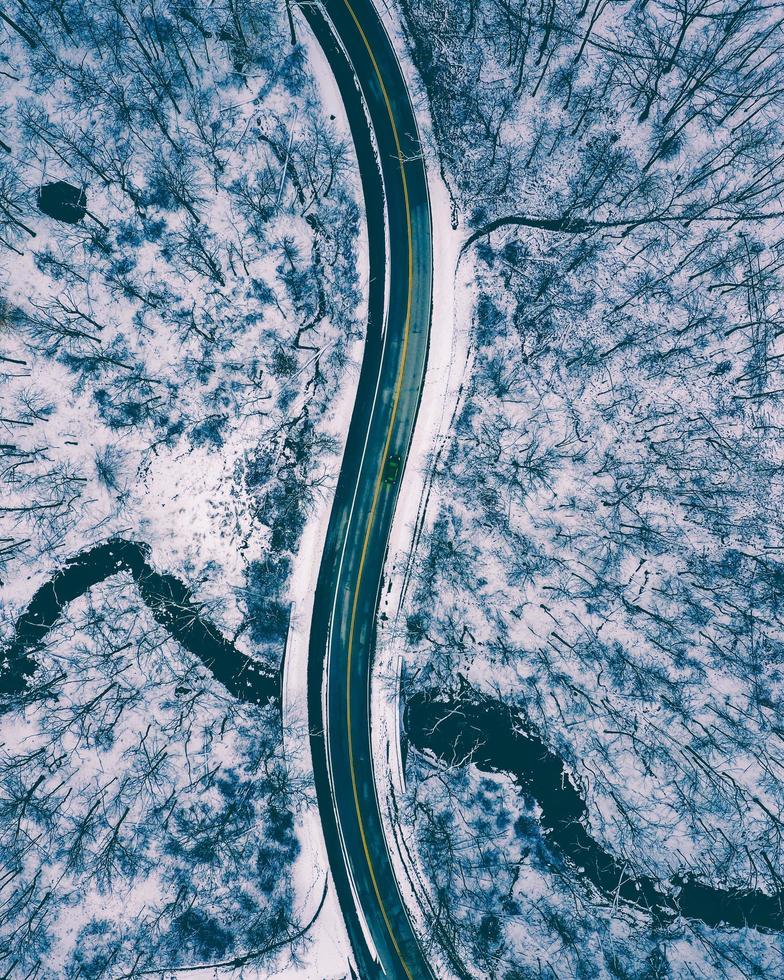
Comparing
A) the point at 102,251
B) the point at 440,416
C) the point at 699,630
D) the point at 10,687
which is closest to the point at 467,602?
the point at 440,416

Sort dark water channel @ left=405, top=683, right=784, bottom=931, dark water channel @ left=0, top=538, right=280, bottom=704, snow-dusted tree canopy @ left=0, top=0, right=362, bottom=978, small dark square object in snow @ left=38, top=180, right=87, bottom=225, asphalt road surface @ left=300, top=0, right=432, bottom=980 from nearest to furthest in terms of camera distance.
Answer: snow-dusted tree canopy @ left=0, top=0, right=362, bottom=978
dark water channel @ left=405, top=683, right=784, bottom=931
dark water channel @ left=0, top=538, right=280, bottom=704
small dark square object in snow @ left=38, top=180, right=87, bottom=225
asphalt road surface @ left=300, top=0, right=432, bottom=980

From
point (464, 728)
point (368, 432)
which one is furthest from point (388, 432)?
point (464, 728)

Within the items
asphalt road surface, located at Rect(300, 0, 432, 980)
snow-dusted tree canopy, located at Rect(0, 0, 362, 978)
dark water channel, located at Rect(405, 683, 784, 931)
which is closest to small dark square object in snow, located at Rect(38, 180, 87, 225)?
snow-dusted tree canopy, located at Rect(0, 0, 362, 978)

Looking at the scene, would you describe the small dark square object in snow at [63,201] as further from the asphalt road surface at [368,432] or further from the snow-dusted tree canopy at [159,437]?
the asphalt road surface at [368,432]

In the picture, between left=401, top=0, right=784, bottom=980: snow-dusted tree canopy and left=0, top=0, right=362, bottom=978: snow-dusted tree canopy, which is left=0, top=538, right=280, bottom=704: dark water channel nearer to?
left=0, top=0, right=362, bottom=978: snow-dusted tree canopy

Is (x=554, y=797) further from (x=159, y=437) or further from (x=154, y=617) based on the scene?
(x=159, y=437)

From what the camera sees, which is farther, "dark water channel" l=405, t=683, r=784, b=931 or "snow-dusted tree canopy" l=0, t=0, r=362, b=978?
"dark water channel" l=405, t=683, r=784, b=931

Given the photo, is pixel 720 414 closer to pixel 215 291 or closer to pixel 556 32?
pixel 556 32

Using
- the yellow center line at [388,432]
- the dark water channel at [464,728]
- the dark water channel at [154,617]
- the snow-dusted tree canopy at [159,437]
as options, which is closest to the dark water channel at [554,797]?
the dark water channel at [464,728]
